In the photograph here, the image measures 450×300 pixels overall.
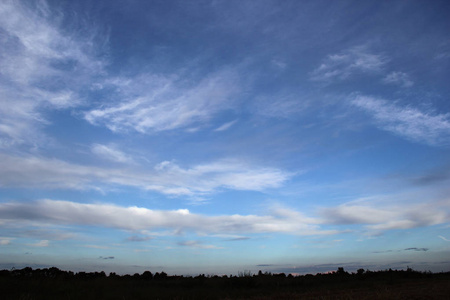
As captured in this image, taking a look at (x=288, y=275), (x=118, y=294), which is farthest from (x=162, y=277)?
(x=118, y=294)

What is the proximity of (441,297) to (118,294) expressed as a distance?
69.7 feet

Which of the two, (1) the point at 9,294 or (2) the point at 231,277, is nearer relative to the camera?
(1) the point at 9,294

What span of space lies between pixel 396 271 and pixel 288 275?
48.0 ft

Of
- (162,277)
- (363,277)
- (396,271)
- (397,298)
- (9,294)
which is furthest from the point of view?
(162,277)

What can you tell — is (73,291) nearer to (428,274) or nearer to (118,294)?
(118,294)

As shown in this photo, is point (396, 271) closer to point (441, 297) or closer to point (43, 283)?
point (441, 297)

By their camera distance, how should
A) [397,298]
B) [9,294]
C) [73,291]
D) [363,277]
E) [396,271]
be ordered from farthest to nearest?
[396,271] < [363,277] < [73,291] < [9,294] < [397,298]

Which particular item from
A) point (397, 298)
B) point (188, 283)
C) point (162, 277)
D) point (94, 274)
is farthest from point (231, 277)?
point (397, 298)

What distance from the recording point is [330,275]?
147ft

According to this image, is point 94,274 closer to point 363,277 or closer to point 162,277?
point 162,277

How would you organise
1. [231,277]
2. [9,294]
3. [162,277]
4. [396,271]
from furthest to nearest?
[162,277]
[396,271]
[231,277]
[9,294]

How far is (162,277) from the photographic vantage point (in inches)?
1861

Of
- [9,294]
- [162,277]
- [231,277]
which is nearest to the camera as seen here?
[9,294]

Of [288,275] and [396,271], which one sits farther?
[288,275]
